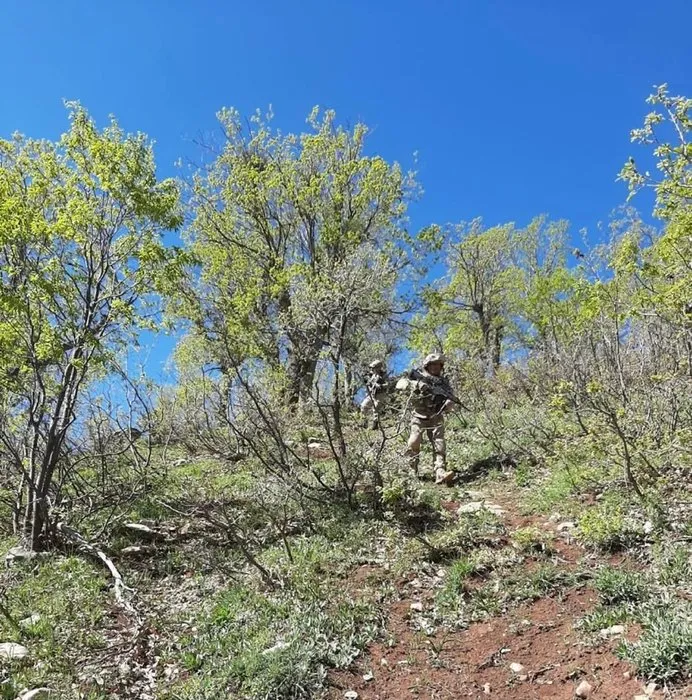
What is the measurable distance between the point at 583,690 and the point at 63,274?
285 inches

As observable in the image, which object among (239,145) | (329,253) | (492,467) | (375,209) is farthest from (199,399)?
(239,145)

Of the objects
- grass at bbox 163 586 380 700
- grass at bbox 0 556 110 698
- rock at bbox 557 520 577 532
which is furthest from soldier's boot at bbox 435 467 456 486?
grass at bbox 0 556 110 698

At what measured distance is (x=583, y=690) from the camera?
361 cm

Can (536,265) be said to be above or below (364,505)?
above

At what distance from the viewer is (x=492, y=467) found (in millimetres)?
8781

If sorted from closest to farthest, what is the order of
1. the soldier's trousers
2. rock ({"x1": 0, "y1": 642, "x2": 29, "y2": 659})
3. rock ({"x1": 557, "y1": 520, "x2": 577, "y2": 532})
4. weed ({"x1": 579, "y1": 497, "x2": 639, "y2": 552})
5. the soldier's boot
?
rock ({"x1": 0, "y1": 642, "x2": 29, "y2": 659}) < weed ({"x1": 579, "y1": 497, "x2": 639, "y2": 552}) < rock ({"x1": 557, "y1": 520, "x2": 577, "y2": 532}) < the soldier's boot < the soldier's trousers

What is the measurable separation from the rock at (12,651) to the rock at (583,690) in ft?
14.6

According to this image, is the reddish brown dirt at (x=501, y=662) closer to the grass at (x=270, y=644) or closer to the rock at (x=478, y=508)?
the grass at (x=270, y=644)

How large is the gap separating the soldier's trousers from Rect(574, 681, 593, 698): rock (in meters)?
5.14

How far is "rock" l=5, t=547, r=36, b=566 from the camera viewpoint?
6.47 metres

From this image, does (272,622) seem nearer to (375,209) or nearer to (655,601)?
(655,601)

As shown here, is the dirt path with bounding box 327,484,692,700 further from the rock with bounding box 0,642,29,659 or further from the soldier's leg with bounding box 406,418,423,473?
the soldier's leg with bounding box 406,418,423,473

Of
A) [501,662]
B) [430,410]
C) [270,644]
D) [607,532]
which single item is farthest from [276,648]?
[430,410]

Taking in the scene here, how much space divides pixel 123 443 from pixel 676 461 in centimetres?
866
